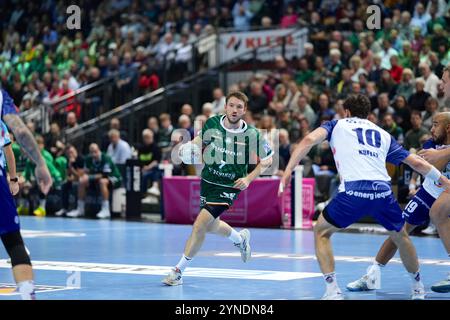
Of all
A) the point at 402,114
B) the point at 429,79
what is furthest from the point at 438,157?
the point at 429,79

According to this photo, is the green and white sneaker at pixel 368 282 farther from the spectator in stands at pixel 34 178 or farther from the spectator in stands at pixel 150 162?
the spectator in stands at pixel 34 178

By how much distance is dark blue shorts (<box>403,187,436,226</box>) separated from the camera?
35.5 ft

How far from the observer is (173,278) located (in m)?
10.9

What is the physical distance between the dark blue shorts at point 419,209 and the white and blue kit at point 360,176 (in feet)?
4.19

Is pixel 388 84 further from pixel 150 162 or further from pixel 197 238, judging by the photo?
pixel 197 238

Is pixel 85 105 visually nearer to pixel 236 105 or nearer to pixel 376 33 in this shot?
pixel 376 33

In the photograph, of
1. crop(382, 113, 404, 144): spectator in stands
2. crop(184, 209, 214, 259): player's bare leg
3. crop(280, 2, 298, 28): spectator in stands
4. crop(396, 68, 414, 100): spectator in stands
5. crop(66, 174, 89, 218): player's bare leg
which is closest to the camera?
crop(184, 209, 214, 259): player's bare leg

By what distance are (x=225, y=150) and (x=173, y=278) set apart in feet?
5.73

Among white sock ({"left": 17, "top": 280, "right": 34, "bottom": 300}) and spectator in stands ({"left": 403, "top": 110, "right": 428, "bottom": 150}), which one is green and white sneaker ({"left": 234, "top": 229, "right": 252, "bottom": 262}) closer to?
white sock ({"left": 17, "top": 280, "right": 34, "bottom": 300})

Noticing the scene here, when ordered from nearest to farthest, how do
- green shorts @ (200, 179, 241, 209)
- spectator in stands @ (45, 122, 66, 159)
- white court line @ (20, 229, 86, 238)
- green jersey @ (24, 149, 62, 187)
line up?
green shorts @ (200, 179, 241, 209)
white court line @ (20, 229, 86, 238)
green jersey @ (24, 149, 62, 187)
spectator in stands @ (45, 122, 66, 159)

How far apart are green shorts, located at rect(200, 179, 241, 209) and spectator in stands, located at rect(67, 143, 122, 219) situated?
40.7ft

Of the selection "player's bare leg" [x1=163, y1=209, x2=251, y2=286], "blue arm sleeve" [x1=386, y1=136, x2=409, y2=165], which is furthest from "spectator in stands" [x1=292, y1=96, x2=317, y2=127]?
"blue arm sleeve" [x1=386, y1=136, x2=409, y2=165]
